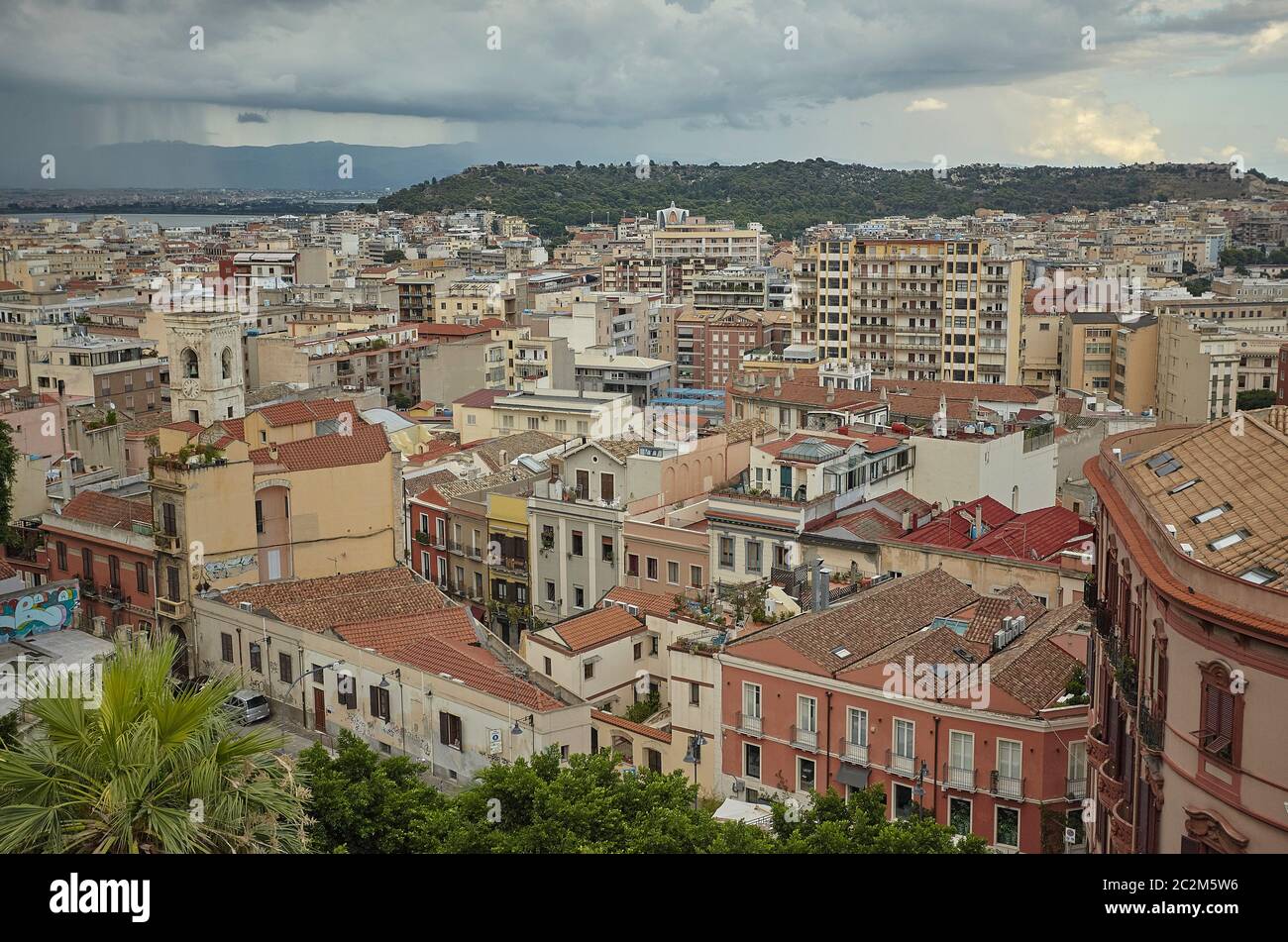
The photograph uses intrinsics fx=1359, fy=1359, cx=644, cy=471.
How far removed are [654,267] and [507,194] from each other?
8091 cm

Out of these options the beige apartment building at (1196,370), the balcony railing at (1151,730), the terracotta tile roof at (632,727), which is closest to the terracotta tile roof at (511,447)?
the terracotta tile roof at (632,727)

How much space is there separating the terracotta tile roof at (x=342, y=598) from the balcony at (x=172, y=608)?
2.73ft

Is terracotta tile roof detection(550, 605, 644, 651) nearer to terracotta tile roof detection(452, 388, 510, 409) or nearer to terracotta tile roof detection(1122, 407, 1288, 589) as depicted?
terracotta tile roof detection(1122, 407, 1288, 589)

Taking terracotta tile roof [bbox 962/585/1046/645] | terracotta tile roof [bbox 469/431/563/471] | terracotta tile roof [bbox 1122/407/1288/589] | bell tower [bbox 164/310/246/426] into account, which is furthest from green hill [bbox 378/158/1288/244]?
terracotta tile roof [bbox 1122/407/1288/589]

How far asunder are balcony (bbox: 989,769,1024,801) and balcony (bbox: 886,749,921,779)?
3.21 feet

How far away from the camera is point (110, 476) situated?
105 feet

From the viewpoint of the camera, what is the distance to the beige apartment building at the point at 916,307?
201ft

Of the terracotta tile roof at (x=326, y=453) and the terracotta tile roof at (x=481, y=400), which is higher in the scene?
the terracotta tile roof at (x=326, y=453)

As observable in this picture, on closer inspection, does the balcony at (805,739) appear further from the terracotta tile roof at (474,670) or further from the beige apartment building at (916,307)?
the beige apartment building at (916,307)

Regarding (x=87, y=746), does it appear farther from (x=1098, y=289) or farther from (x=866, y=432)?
(x=1098, y=289)

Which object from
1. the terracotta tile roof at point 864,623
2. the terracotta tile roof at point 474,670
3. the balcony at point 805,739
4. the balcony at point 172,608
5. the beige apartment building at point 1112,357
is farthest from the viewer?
the beige apartment building at point 1112,357

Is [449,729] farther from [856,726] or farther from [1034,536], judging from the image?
[1034,536]

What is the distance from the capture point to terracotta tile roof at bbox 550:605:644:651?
22.7 meters
